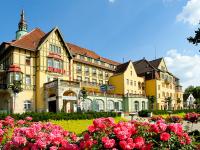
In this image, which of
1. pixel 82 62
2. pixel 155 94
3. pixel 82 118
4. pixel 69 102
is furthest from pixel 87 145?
pixel 155 94

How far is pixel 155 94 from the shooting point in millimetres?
67000

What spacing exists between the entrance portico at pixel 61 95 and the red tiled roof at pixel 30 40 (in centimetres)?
618

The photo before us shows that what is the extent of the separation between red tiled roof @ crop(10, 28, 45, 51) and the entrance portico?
618cm

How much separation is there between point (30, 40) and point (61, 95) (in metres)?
10.1

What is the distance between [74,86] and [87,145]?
37793mm

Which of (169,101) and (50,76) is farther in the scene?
(169,101)

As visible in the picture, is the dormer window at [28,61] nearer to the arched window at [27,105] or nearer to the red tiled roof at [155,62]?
the arched window at [27,105]

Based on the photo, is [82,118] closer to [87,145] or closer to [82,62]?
[82,62]

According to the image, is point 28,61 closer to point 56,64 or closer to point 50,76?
point 50,76

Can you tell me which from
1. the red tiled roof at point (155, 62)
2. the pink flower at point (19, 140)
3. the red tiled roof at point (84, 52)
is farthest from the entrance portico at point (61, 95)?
the pink flower at point (19, 140)

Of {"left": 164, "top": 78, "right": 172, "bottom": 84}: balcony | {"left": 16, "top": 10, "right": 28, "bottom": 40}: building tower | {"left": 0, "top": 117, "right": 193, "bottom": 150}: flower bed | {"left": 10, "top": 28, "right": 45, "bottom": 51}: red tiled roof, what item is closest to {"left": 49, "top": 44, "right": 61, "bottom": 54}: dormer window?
{"left": 10, "top": 28, "right": 45, "bottom": 51}: red tiled roof

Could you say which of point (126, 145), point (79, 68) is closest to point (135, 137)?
point (126, 145)

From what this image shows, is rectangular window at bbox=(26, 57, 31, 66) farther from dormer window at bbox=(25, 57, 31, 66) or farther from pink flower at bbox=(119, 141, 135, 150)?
pink flower at bbox=(119, 141, 135, 150)

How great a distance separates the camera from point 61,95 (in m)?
41.5
